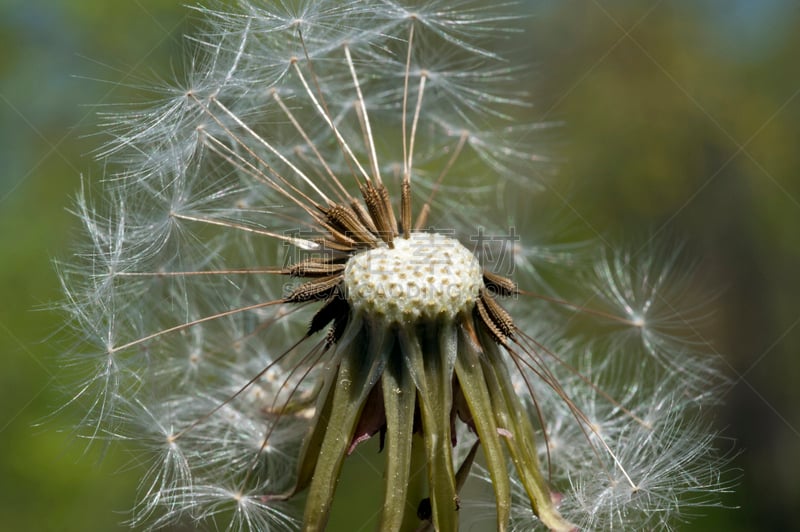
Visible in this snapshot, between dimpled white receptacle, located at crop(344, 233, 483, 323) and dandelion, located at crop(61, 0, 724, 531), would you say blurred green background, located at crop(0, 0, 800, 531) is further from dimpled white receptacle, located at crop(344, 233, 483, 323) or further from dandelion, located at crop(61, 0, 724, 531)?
dimpled white receptacle, located at crop(344, 233, 483, 323)

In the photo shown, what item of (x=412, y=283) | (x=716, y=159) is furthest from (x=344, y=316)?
(x=716, y=159)

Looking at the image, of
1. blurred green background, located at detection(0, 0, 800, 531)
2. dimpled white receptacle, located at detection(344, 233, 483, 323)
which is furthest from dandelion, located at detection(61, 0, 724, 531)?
blurred green background, located at detection(0, 0, 800, 531)

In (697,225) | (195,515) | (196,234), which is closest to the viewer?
(195,515)

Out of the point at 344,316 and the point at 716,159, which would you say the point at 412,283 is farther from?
the point at 716,159

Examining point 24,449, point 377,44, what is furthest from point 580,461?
point 24,449

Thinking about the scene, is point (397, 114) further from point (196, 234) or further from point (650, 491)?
point (650, 491)

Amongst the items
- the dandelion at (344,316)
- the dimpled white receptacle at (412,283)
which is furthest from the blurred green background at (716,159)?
the dimpled white receptacle at (412,283)

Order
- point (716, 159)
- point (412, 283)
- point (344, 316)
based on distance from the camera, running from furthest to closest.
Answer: point (716, 159) < point (344, 316) < point (412, 283)
